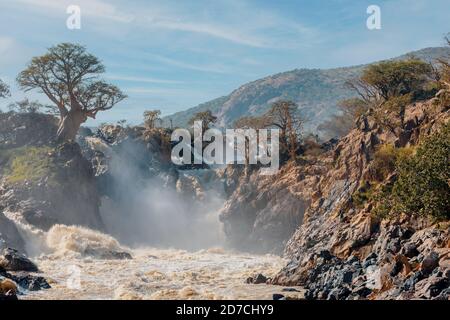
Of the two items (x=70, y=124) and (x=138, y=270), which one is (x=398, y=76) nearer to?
(x=138, y=270)

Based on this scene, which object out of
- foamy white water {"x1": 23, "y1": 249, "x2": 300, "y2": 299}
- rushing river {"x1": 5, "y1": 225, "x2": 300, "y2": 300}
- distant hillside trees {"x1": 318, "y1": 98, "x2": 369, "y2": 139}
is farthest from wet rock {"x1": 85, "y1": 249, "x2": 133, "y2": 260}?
distant hillside trees {"x1": 318, "y1": 98, "x2": 369, "y2": 139}

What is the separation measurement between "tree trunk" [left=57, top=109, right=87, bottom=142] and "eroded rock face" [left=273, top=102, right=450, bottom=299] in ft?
116

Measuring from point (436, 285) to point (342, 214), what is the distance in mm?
→ 20358

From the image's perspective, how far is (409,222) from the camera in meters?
33.9

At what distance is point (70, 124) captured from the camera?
71.9 m

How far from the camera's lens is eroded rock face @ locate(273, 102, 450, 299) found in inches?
1042

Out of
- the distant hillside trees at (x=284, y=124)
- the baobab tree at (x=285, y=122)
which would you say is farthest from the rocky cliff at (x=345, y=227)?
the baobab tree at (x=285, y=122)

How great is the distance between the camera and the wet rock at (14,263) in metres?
39.3

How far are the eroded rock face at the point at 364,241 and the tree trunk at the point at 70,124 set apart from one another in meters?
35.3

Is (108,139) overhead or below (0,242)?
overhead

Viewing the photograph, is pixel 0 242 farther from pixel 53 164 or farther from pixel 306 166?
pixel 306 166
